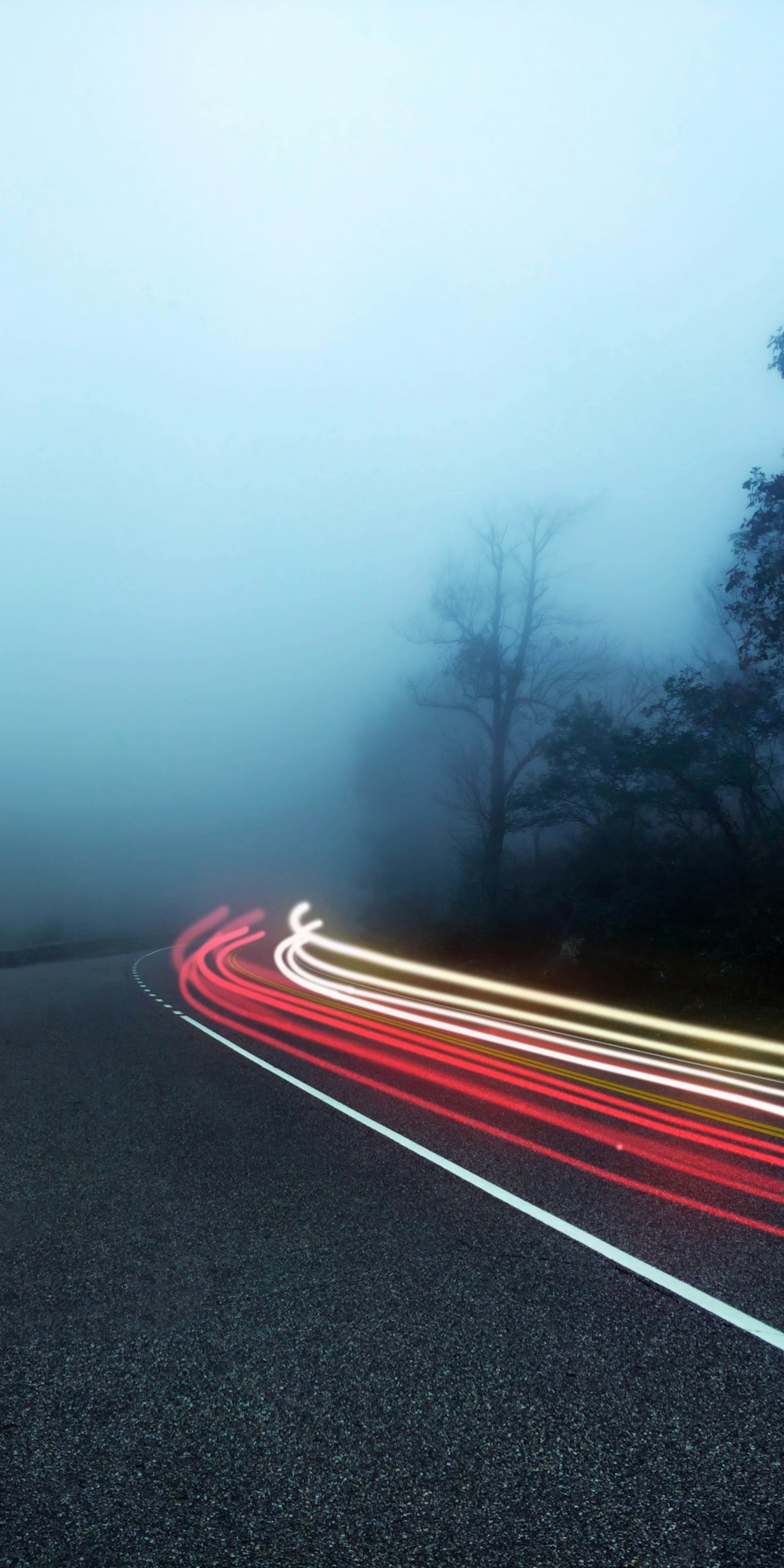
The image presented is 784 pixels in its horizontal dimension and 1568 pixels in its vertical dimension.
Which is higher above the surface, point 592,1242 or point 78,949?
point 78,949

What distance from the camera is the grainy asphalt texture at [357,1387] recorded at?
8.89 feet

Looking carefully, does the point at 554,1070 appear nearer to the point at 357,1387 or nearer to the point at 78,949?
the point at 357,1387

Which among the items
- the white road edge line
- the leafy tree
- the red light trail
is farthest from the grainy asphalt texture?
the leafy tree

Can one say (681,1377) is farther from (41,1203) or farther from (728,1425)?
(41,1203)

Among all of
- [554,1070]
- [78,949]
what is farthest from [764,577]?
[78,949]

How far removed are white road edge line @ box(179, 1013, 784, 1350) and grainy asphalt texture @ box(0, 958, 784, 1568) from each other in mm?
93

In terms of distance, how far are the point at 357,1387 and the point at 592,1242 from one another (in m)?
1.86

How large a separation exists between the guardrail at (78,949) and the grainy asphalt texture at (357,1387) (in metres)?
32.2

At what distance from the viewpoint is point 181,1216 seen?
217 inches

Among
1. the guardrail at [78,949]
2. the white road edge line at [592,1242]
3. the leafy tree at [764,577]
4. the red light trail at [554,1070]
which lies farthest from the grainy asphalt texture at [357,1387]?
the guardrail at [78,949]

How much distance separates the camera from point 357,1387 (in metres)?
3.53

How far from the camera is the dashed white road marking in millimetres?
4020

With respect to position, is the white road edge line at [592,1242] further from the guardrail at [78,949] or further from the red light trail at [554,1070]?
the guardrail at [78,949]

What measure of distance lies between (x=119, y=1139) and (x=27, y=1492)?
15.1 ft
